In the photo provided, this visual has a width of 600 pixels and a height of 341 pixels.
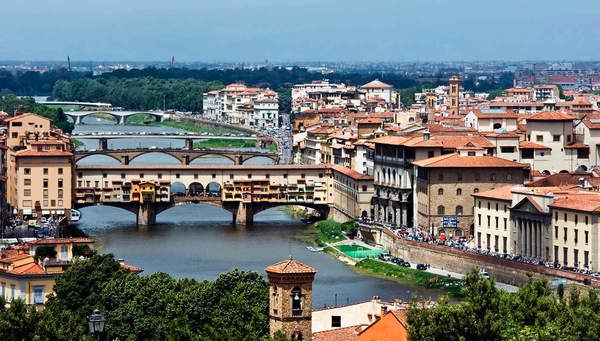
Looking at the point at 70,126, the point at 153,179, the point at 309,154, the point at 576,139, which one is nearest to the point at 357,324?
the point at 576,139

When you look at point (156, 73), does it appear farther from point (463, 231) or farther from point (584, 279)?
point (584, 279)

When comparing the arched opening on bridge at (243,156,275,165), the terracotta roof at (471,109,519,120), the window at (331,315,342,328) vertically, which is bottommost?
the arched opening on bridge at (243,156,275,165)

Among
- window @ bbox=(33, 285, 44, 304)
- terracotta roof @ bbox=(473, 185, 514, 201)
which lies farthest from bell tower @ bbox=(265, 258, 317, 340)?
terracotta roof @ bbox=(473, 185, 514, 201)

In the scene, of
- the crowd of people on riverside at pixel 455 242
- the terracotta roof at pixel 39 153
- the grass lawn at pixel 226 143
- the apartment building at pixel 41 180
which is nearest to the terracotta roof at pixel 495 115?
the crowd of people on riverside at pixel 455 242

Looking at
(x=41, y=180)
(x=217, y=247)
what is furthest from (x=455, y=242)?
(x=41, y=180)

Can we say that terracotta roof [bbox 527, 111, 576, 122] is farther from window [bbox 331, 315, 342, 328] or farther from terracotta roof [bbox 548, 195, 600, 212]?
window [bbox 331, 315, 342, 328]

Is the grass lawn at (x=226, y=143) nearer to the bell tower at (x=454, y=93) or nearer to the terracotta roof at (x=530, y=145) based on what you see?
the bell tower at (x=454, y=93)
